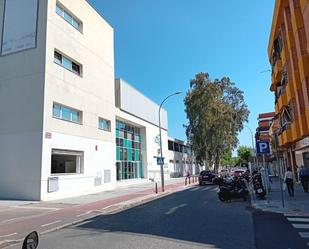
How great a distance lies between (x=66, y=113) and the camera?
80.4ft

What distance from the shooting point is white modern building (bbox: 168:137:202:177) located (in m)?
61.9

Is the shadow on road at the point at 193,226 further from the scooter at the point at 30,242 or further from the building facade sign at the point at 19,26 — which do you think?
the building facade sign at the point at 19,26

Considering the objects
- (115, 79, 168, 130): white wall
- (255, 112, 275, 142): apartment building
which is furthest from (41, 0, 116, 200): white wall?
(255, 112, 275, 142): apartment building

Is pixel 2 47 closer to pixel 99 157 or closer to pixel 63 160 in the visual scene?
pixel 63 160

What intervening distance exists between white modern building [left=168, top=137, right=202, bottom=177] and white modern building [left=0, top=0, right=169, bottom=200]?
30.7 m

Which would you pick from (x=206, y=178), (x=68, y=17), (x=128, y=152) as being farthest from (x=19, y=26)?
(x=206, y=178)

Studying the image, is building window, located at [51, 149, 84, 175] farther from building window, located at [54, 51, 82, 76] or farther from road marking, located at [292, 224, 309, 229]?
road marking, located at [292, 224, 309, 229]

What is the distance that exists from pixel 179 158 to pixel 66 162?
1766 inches

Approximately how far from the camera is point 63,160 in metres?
25.1

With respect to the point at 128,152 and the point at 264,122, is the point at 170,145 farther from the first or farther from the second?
the point at 264,122

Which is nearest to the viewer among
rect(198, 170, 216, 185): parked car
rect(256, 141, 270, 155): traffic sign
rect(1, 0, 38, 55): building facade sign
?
rect(256, 141, 270, 155): traffic sign

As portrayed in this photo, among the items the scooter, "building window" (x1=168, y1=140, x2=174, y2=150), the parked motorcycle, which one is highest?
"building window" (x1=168, y1=140, x2=174, y2=150)

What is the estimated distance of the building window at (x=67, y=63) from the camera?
24078mm

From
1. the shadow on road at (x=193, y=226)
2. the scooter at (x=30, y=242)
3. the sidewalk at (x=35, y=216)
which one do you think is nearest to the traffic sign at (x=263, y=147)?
the shadow on road at (x=193, y=226)
